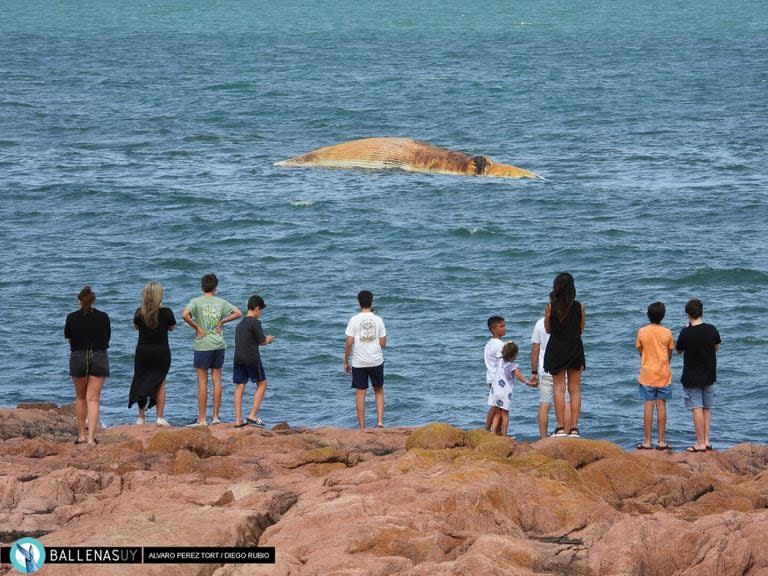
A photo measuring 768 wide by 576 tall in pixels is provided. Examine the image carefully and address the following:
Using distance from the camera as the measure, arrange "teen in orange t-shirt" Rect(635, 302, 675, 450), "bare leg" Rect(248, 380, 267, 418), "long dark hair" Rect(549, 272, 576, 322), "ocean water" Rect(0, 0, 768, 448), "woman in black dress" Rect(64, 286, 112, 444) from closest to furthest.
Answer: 1. "long dark hair" Rect(549, 272, 576, 322)
2. "woman in black dress" Rect(64, 286, 112, 444)
3. "teen in orange t-shirt" Rect(635, 302, 675, 450)
4. "bare leg" Rect(248, 380, 267, 418)
5. "ocean water" Rect(0, 0, 768, 448)

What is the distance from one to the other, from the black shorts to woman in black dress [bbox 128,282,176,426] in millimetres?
522

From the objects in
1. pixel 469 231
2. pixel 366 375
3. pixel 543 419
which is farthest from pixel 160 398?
pixel 469 231

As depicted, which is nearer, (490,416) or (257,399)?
(490,416)

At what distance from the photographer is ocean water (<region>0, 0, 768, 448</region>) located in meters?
20.4

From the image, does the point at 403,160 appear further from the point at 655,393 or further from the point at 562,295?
the point at 562,295

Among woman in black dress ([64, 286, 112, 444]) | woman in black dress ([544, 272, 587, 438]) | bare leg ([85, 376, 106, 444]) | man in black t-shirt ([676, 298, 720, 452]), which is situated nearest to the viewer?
woman in black dress ([544, 272, 587, 438])

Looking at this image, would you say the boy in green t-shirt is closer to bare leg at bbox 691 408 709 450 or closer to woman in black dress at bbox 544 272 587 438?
woman in black dress at bbox 544 272 587 438

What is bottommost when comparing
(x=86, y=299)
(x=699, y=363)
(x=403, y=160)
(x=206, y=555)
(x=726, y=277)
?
(x=206, y=555)

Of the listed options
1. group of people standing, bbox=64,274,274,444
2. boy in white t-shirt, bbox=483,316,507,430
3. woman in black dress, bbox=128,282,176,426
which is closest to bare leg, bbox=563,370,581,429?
boy in white t-shirt, bbox=483,316,507,430

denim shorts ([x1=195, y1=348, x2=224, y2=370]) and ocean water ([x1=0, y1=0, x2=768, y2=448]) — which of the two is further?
ocean water ([x1=0, y1=0, x2=768, y2=448])

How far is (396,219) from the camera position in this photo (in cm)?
3275

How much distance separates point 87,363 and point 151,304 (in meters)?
0.89

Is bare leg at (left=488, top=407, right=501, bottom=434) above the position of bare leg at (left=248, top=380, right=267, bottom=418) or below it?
below

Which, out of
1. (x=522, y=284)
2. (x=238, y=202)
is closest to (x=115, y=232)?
(x=238, y=202)
